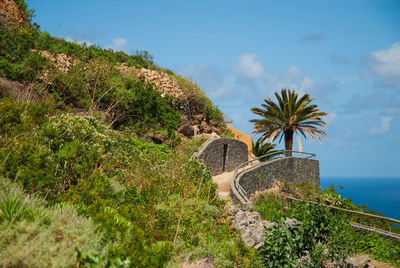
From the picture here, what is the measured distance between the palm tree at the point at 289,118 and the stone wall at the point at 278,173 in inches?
→ 63.8

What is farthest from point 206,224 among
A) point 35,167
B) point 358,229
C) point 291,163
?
point 291,163

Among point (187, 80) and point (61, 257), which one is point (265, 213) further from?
point (187, 80)

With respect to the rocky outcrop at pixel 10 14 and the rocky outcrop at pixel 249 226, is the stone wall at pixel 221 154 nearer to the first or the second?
the rocky outcrop at pixel 249 226

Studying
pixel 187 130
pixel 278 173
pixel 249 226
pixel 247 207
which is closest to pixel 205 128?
pixel 187 130

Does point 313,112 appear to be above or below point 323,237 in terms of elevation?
above

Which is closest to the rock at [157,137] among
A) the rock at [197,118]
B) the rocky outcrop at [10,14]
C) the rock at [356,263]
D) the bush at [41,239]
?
the rock at [197,118]

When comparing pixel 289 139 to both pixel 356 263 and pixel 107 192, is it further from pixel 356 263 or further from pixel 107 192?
pixel 107 192

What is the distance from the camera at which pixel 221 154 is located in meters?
20.0

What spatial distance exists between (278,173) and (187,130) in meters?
7.41

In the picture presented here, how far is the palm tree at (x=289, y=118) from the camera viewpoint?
24.6 metres

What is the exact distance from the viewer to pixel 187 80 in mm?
25719

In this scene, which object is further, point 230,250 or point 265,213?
point 265,213

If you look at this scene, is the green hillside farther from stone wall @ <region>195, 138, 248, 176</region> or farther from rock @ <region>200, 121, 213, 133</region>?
rock @ <region>200, 121, 213, 133</region>

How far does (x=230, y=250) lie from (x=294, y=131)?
64.4ft
